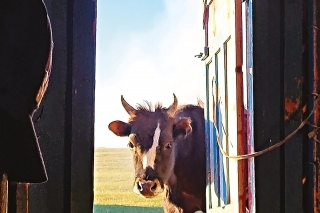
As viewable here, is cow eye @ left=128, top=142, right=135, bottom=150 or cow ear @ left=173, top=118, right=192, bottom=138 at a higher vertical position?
cow ear @ left=173, top=118, right=192, bottom=138

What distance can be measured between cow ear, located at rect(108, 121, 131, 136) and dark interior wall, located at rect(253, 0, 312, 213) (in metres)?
4.21

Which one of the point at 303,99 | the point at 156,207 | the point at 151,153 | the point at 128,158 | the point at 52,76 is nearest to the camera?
the point at 52,76

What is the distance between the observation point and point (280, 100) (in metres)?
2.44

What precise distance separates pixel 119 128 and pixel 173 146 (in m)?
0.70

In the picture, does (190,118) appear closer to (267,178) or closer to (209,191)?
(209,191)

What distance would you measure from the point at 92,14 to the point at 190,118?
4610mm

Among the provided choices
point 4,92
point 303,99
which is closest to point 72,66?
point 303,99

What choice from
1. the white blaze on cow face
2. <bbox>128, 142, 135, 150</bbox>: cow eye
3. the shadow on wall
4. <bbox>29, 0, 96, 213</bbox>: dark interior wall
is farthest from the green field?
<bbox>29, 0, 96, 213</bbox>: dark interior wall

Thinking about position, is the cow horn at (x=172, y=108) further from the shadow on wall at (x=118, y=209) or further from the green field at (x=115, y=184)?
the shadow on wall at (x=118, y=209)

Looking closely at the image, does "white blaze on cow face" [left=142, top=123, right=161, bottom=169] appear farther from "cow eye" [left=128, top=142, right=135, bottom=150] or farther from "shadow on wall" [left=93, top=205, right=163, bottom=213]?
"shadow on wall" [left=93, top=205, right=163, bottom=213]

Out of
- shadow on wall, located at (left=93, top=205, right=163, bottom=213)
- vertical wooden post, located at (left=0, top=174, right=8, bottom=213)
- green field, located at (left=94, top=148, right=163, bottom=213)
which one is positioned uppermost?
vertical wooden post, located at (left=0, top=174, right=8, bottom=213)

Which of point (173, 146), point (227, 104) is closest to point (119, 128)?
point (173, 146)

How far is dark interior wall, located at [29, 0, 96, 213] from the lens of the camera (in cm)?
229

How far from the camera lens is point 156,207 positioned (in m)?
7.70
